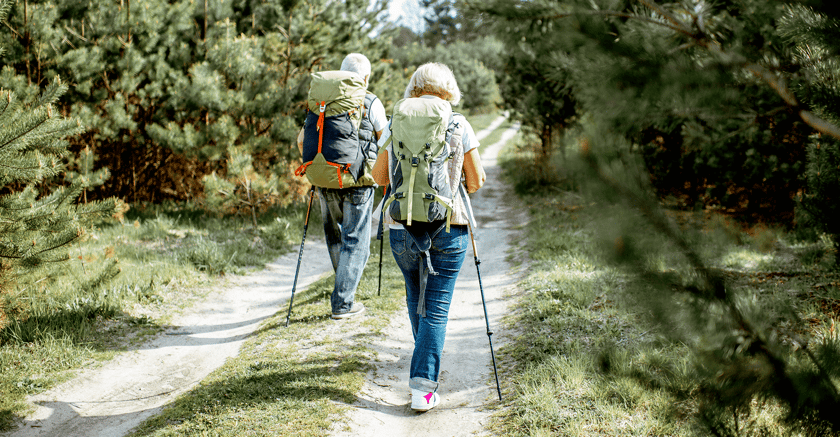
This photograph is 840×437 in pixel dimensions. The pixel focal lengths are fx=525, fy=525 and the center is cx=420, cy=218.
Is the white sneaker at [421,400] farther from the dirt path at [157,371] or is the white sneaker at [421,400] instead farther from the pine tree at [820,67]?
the pine tree at [820,67]

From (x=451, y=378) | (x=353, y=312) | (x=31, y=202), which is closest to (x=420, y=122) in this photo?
(x=451, y=378)

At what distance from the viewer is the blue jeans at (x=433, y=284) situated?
329 cm

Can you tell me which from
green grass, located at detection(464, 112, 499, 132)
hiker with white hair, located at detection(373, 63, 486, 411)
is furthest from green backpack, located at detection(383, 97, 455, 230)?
green grass, located at detection(464, 112, 499, 132)

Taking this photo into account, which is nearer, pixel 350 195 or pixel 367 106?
pixel 367 106

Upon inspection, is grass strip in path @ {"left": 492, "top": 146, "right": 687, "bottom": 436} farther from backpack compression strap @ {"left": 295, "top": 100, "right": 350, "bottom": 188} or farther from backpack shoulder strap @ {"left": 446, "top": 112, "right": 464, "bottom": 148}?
backpack compression strap @ {"left": 295, "top": 100, "right": 350, "bottom": 188}

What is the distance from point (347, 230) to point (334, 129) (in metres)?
0.92

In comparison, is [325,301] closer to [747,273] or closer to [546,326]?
[546,326]

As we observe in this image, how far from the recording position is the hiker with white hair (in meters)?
3.15

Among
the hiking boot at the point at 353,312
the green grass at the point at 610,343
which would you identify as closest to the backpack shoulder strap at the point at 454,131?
the green grass at the point at 610,343

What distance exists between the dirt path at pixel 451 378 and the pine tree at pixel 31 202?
2537 millimetres

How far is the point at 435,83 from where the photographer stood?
3.33 meters

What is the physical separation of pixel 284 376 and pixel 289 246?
4283 millimetres

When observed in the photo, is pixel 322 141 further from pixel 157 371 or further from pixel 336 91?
pixel 157 371

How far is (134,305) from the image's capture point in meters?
5.27
